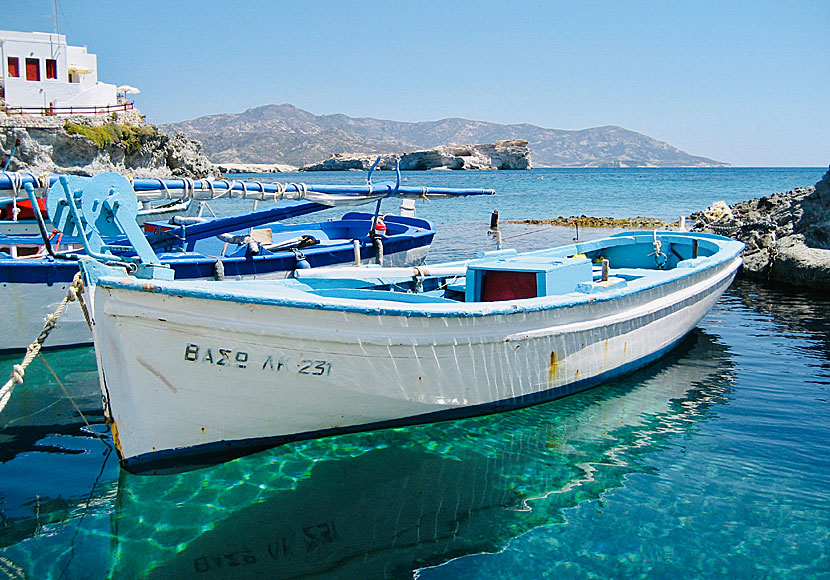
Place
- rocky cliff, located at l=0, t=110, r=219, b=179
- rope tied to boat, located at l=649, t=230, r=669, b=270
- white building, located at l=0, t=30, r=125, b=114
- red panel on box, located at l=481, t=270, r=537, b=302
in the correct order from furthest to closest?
white building, located at l=0, t=30, r=125, b=114
rocky cliff, located at l=0, t=110, r=219, b=179
rope tied to boat, located at l=649, t=230, r=669, b=270
red panel on box, located at l=481, t=270, r=537, b=302

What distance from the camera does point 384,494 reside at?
558cm

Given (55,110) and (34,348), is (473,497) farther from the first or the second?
(55,110)

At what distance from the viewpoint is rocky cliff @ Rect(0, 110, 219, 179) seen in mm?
40938

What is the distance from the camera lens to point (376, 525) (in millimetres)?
5109

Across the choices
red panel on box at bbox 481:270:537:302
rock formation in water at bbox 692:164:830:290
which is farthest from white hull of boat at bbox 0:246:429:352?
rock formation in water at bbox 692:164:830:290

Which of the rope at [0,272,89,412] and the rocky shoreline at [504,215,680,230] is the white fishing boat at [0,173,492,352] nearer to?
→ the rope at [0,272,89,412]

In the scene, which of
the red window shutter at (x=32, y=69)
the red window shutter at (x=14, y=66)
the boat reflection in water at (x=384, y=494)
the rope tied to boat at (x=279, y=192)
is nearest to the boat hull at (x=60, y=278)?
the rope tied to boat at (x=279, y=192)

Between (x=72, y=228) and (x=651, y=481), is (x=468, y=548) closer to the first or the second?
(x=651, y=481)

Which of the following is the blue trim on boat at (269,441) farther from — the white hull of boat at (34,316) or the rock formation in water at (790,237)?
the rock formation in water at (790,237)

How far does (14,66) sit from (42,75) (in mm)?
1786

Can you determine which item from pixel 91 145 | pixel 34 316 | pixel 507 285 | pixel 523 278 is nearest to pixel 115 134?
pixel 91 145

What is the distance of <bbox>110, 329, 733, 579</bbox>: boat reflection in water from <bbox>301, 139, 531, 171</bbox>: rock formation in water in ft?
481

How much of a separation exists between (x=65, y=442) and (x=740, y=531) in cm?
647

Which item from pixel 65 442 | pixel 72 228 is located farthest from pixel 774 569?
pixel 65 442
